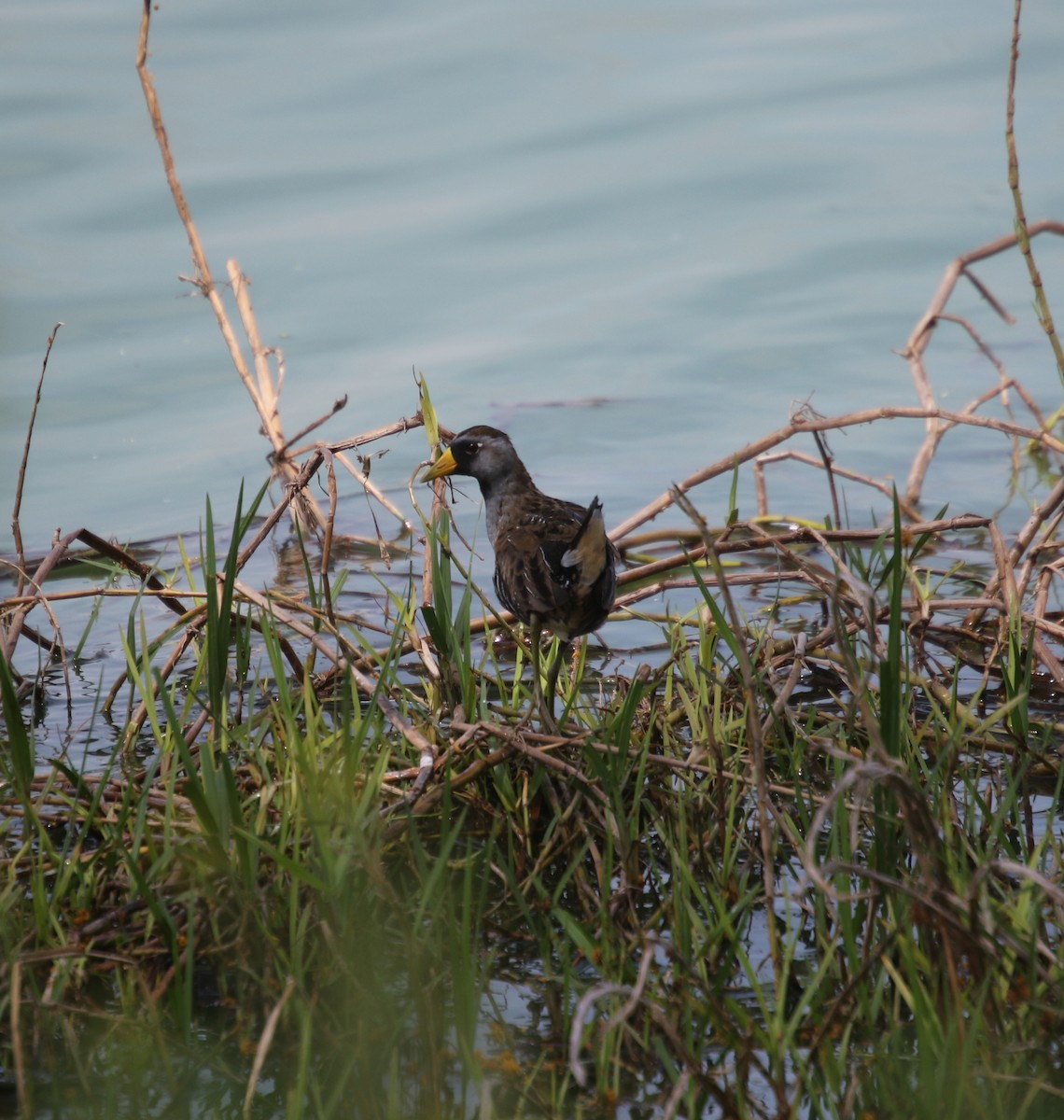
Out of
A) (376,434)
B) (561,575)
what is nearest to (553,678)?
(561,575)

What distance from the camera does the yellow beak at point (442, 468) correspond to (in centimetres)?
441

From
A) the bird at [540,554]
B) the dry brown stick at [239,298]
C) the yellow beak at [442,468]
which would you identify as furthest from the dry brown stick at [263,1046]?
the dry brown stick at [239,298]

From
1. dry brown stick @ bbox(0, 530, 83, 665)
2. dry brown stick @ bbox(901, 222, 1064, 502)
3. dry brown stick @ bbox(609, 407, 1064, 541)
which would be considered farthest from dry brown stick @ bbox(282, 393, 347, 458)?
dry brown stick @ bbox(901, 222, 1064, 502)

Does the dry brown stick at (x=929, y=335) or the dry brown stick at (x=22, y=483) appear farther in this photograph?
the dry brown stick at (x=929, y=335)

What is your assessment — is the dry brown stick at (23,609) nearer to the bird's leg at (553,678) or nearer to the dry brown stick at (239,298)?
the dry brown stick at (239,298)

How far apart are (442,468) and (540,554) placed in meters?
0.74

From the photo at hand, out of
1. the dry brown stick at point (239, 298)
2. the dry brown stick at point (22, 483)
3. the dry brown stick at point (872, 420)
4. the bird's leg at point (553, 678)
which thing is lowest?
the bird's leg at point (553, 678)

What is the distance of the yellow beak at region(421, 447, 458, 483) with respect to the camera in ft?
14.5

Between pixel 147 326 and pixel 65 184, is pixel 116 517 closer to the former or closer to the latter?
pixel 147 326

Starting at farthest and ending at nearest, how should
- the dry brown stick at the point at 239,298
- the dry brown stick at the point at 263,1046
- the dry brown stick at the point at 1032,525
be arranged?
the dry brown stick at the point at 239,298
the dry brown stick at the point at 1032,525
the dry brown stick at the point at 263,1046

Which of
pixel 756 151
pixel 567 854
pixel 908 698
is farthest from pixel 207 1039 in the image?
pixel 756 151

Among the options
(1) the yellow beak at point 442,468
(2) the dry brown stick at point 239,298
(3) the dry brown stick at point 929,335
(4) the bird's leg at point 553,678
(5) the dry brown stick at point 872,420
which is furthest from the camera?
(3) the dry brown stick at point 929,335

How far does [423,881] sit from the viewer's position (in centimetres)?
290

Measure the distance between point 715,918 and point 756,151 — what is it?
8.28 meters
